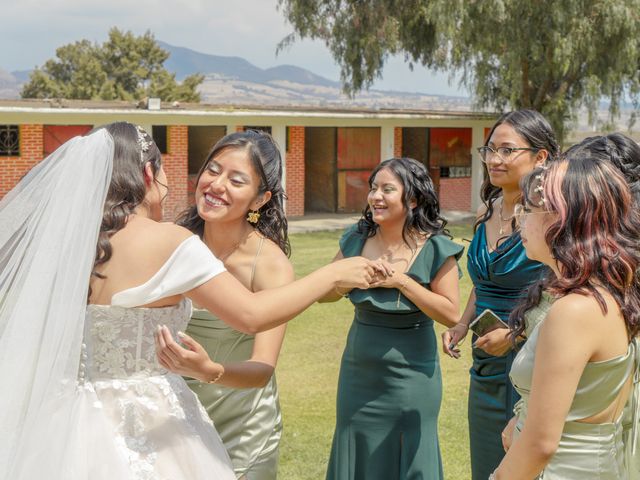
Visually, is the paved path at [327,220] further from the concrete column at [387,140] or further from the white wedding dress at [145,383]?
the white wedding dress at [145,383]

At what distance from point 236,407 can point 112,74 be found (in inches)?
2526

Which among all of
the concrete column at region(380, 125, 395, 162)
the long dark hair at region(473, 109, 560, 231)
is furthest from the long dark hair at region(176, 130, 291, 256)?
the concrete column at region(380, 125, 395, 162)

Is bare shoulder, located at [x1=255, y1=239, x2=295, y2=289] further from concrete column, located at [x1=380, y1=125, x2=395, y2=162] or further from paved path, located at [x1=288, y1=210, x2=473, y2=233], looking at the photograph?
concrete column, located at [x1=380, y1=125, x2=395, y2=162]

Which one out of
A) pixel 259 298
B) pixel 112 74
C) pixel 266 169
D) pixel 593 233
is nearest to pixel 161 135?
pixel 266 169

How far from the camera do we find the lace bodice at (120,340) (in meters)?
2.67

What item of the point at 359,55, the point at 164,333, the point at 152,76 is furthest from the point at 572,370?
the point at 152,76

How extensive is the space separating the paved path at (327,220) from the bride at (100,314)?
19.6 metres

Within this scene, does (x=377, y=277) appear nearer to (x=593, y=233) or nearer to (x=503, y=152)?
(x=503, y=152)

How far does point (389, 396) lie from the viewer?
4.25 meters

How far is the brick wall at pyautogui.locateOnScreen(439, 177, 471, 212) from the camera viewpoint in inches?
1130

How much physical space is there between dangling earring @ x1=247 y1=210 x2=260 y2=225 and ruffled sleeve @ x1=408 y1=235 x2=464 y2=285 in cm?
106

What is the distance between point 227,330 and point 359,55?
2319 centimetres

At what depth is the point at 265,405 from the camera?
3.53m

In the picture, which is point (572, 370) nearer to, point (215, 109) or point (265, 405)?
point (265, 405)
